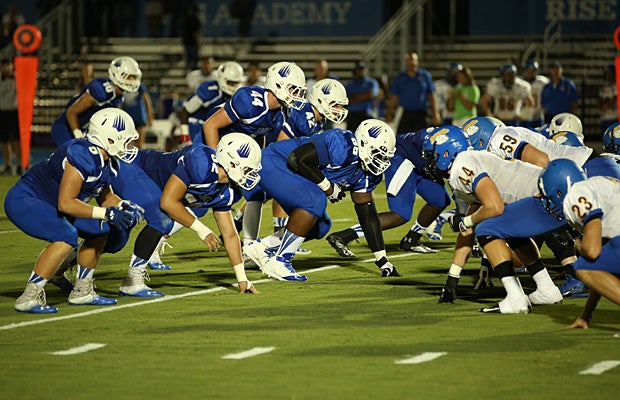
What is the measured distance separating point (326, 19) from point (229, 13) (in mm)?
2389

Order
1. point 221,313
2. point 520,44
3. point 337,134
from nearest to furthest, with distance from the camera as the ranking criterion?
point 221,313 < point 337,134 < point 520,44

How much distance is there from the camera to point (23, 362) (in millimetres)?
6441

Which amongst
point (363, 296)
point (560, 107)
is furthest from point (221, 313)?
point (560, 107)

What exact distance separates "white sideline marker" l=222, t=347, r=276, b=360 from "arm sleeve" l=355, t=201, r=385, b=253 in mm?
2867

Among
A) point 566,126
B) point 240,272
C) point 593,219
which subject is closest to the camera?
point 593,219

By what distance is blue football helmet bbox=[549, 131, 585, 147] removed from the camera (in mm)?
9531

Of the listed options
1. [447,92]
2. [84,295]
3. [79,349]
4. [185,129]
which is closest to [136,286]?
[84,295]

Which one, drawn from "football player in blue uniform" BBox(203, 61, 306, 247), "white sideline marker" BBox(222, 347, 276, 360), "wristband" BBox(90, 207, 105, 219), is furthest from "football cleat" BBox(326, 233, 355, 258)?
"white sideline marker" BBox(222, 347, 276, 360)

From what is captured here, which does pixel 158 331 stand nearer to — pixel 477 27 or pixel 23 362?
pixel 23 362

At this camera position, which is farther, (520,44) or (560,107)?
(520,44)

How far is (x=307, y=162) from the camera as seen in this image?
9.27 meters

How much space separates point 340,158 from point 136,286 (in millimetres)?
1888

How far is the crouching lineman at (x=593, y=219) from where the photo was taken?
6887 mm

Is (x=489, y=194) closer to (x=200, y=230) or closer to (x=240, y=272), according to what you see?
(x=240, y=272)
